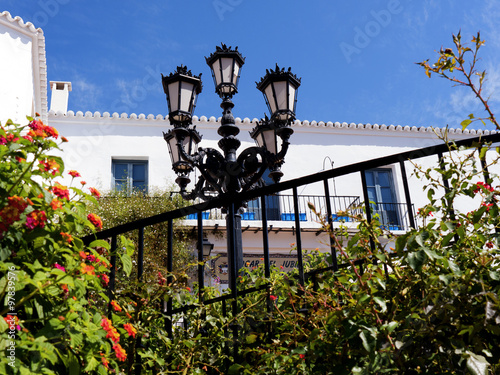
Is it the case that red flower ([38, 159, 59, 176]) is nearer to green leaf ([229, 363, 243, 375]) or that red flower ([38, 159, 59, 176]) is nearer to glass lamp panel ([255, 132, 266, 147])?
green leaf ([229, 363, 243, 375])

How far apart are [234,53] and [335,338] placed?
434 cm

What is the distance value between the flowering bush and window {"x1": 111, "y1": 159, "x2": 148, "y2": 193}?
42.2 ft

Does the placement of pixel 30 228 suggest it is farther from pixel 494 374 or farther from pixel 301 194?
pixel 301 194

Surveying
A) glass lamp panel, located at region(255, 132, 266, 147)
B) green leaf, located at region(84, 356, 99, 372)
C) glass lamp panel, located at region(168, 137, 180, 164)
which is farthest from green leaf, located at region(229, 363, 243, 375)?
glass lamp panel, located at region(168, 137, 180, 164)

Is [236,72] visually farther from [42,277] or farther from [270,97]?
[42,277]

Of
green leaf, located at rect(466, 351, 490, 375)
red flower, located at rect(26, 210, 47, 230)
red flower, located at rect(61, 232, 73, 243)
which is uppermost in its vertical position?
red flower, located at rect(26, 210, 47, 230)

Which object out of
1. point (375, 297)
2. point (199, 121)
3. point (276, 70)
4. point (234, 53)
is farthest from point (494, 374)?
point (199, 121)

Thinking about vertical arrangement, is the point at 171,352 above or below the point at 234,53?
below

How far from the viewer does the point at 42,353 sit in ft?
4.66

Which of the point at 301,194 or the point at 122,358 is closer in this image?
the point at 122,358

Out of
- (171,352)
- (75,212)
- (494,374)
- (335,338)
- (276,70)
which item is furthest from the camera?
(276,70)

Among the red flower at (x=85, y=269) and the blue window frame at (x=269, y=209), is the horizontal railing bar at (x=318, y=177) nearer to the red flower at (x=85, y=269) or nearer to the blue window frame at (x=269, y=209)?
the red flower at (x=85, y=269)

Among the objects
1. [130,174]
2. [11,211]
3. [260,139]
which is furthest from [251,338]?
[130,174]

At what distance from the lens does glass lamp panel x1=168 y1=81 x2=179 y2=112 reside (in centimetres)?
530
